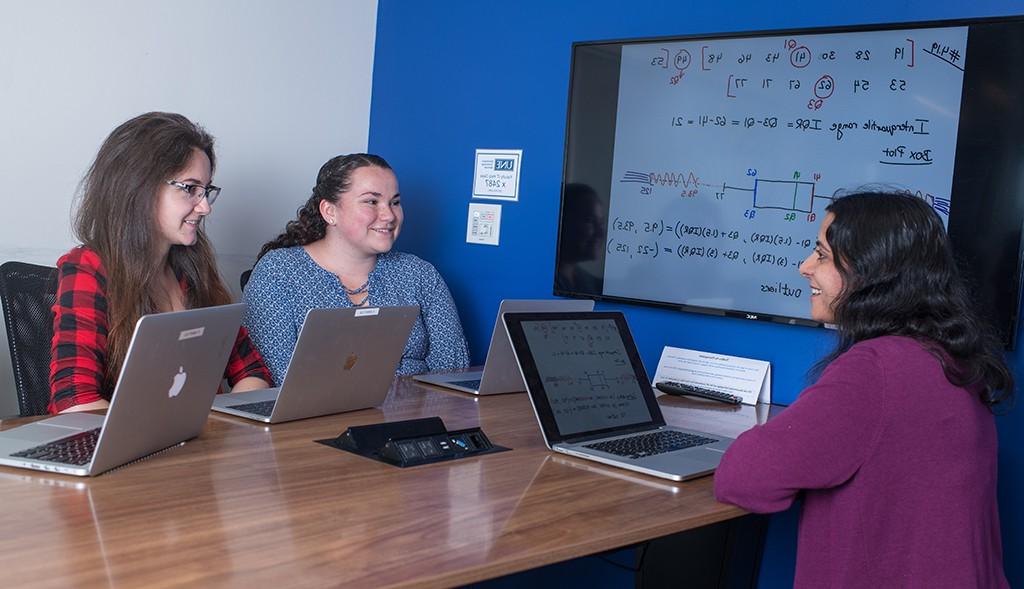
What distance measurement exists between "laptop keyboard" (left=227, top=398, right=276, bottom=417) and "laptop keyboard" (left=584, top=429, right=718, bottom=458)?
660 mm

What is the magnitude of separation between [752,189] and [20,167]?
2.13 metres

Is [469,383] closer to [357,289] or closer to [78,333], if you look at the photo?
[357,289]

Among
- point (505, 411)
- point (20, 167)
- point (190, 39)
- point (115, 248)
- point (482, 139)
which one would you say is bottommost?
point (505, 411)

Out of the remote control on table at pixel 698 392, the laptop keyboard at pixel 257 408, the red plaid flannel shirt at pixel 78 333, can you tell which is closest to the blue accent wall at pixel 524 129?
the remote control on table at pixel 698 392

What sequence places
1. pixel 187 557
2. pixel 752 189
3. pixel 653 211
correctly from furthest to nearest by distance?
1. pixel 653 211
2. pixel 752 189
3. pixel 187 557

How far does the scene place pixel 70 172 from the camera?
3162 mm

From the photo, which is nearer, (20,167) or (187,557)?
(187,557)

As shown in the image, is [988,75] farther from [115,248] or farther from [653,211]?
[115,248]

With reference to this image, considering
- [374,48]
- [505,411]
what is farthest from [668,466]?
[374,48]

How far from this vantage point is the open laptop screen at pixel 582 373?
203cm

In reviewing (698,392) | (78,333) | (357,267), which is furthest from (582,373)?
(357,267)

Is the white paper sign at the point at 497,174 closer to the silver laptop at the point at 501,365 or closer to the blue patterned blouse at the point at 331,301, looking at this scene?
the blue patterned blouse at the point at 331,301

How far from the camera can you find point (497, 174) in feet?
11.6

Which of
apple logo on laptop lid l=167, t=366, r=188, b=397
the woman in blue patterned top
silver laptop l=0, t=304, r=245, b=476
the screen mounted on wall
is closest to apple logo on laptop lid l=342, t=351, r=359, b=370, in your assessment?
silver laptop l=0, t=304, r=245, b=476
